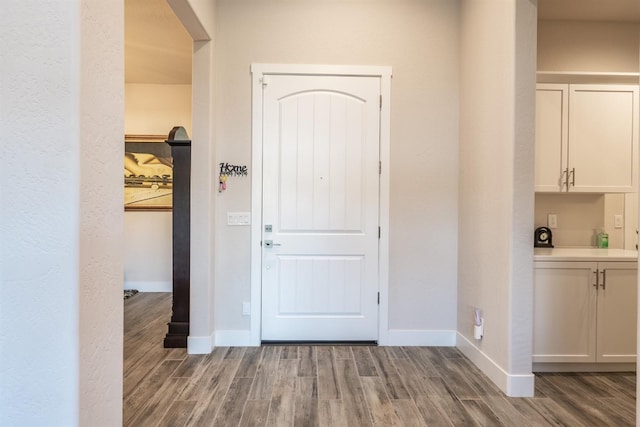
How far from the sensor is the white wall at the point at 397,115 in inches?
119

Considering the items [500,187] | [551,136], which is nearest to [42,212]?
[500,187]

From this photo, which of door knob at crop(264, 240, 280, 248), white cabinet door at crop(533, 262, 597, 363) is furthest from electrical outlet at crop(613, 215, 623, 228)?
door knob at crop(264, 240, 280, 248)

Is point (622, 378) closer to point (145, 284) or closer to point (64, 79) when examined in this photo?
point (64, 79)

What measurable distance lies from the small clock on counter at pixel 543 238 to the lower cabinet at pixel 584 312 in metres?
0.51

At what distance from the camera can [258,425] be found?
6.27 ft

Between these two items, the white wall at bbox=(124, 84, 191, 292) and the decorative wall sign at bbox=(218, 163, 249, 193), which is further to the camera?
the white wall at bbox=(124, 84, 191, 292)

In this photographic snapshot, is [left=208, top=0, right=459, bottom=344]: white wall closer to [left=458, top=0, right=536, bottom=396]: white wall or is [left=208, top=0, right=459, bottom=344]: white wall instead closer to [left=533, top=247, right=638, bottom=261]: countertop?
[left=458, top=0, right=536, bottom=396]: white wall

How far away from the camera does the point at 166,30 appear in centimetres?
349

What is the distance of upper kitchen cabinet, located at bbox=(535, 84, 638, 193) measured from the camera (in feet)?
8.89

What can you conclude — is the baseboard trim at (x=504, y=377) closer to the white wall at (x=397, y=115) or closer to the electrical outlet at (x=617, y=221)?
the white wall at (x=397, y=115)

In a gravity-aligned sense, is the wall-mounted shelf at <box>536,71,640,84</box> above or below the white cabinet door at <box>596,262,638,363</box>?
above

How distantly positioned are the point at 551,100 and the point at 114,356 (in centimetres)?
320

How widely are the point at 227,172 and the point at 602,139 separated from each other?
2.97 m

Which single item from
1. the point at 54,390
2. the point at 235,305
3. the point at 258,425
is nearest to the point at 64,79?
the point at 54,390
